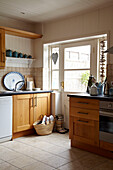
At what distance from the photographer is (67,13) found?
4.08 metres

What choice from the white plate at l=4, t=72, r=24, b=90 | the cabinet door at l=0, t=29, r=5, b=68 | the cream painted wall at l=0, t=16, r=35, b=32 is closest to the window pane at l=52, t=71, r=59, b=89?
the white plate at l=4, t=72, r=24, b=90

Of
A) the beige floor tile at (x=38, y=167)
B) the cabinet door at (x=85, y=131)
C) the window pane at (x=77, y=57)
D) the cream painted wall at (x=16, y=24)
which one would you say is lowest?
the beige floor tile at (x=38, y=167)

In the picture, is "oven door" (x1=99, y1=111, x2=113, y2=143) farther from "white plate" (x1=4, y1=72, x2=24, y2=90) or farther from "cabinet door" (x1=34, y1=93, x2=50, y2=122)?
"white plate" (x1=4, y1=72, x2=24, y2=90)

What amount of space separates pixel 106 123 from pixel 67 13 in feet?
7.52

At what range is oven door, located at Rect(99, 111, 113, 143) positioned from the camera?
2932mm

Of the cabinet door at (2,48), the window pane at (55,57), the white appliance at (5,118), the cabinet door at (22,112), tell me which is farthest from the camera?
the window pane at (55,57)

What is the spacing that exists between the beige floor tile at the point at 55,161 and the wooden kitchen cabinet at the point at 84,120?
53 cm

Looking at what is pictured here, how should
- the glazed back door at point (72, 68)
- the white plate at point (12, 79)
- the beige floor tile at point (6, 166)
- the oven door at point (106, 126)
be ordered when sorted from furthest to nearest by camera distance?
1. the white plate at point (12, 79)
2. the glazed back door at point (72, 68)
3. the oven door at point (106, 126)
4. the beige floor tile at point (6, 166)

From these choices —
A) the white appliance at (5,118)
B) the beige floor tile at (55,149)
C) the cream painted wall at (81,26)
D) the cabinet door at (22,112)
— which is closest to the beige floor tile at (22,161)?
the beige floor tile at (55,149)

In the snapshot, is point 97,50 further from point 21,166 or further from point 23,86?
point 21,166

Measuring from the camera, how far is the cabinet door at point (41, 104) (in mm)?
4258

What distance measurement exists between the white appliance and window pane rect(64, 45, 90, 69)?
153cm

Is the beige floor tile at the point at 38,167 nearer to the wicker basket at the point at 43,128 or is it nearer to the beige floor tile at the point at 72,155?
the beige floor tile at the point at 72,155

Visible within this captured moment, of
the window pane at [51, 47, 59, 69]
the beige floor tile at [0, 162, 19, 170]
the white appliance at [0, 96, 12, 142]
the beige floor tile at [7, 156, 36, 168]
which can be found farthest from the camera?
the window pane at [51, 47, 59, 69]
